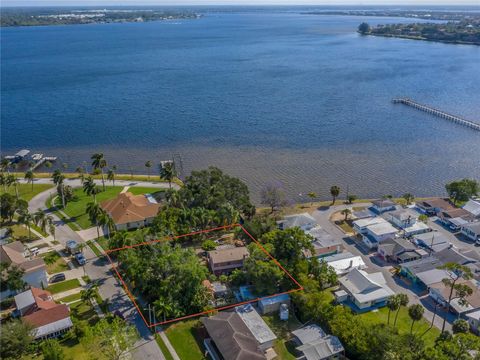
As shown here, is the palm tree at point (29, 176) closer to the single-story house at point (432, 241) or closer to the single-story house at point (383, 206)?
the single-story house at point (383, 206)

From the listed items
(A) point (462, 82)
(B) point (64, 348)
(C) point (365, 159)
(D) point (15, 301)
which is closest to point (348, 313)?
(B) point (64, 348)

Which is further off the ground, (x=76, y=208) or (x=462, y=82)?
(x=462, y=82)

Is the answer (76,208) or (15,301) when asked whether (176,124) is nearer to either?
(76,208)

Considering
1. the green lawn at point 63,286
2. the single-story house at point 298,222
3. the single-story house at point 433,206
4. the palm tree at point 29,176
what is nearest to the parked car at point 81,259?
the green lawn at point 63,286

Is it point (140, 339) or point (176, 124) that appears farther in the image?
point (176, 124)

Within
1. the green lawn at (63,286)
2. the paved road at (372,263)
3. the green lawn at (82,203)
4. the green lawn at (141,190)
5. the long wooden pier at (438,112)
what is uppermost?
the long wooden pier at (438,112)

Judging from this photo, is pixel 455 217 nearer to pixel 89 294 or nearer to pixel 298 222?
pixel 298 222

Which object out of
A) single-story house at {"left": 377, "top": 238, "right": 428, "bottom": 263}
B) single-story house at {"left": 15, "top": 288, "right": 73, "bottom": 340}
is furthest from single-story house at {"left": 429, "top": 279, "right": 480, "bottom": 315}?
single-story house at {"left": 15, "top": 288, "right": 73, "bottom": 340}
